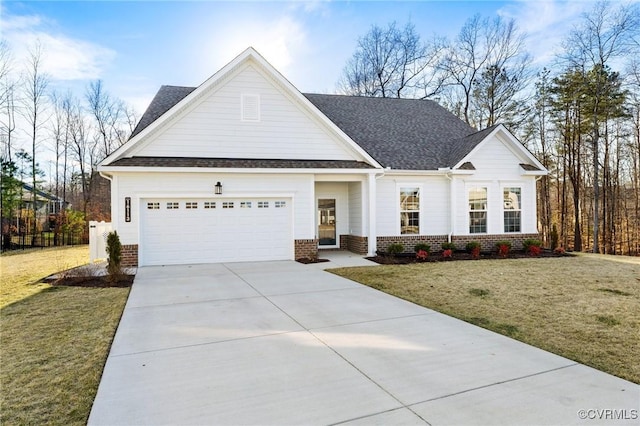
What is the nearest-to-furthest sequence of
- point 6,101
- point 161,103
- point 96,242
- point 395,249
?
point 96,242 → point 395,249 → point 161,103 → point 6,101

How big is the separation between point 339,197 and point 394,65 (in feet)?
63.4

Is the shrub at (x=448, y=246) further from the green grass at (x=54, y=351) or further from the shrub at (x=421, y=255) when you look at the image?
the green grass at (x=54, y=351)

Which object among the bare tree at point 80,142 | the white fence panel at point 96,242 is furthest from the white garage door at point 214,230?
→ the bare tree at point 80,142

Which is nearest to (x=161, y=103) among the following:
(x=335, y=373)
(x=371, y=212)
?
(x=371, y=212)

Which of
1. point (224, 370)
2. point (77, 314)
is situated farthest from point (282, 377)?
point (77, 314)

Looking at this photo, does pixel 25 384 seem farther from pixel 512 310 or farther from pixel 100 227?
pixel 100 227

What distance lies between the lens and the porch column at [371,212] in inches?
543

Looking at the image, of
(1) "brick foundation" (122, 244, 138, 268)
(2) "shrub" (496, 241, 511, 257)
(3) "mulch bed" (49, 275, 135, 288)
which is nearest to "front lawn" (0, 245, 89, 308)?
(3) "mulch bed" (49, 275, 135, 288)

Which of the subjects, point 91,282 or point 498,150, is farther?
point 498,150

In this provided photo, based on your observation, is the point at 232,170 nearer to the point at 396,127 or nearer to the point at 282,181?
the point at 282,181

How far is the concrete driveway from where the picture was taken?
3322 millimetres

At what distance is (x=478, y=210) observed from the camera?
15219mm

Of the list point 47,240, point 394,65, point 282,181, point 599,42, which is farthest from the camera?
point 394,65

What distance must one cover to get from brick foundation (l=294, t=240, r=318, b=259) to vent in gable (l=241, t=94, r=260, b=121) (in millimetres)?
4539
